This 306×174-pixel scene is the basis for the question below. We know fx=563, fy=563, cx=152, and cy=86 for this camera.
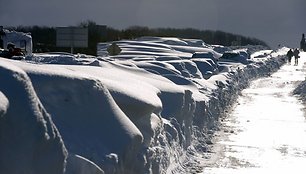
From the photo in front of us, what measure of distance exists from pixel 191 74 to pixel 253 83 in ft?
35.9

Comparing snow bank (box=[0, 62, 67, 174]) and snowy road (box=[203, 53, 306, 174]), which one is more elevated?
snow bank (box=[0, 62, 67, 174])

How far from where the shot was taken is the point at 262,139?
11648 millimetres

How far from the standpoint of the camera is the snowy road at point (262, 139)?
9133mm

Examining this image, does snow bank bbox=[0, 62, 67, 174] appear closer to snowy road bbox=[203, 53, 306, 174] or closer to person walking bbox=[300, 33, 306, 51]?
snowy road bbox=[203, 53, 306, 174]

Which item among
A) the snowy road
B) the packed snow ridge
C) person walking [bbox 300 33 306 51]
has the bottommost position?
person walking [bbox 300 33 306 51]

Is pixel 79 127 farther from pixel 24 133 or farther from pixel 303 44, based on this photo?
pixel 303 44

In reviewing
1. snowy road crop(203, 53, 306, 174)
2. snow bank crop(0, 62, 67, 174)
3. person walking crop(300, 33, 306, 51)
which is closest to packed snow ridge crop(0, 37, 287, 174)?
snow bank crop(0, 62, 67, 174)

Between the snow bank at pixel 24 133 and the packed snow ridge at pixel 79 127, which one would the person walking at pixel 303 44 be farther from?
the snow bank at pixel 24 133

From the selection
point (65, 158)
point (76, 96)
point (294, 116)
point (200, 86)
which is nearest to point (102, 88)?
point (76, 96)

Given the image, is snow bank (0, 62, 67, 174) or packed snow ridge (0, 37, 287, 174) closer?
snow bank (0, 62, 67, 174)

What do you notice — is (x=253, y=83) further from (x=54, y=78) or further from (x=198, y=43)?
(x=198, y=43)

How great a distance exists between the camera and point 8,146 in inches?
146

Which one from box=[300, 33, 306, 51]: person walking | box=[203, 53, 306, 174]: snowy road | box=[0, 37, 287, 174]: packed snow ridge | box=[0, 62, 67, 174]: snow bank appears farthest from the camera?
box=[300, 33, 306, 51]: person walking

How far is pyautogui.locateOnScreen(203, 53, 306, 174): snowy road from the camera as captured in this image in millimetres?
9133
